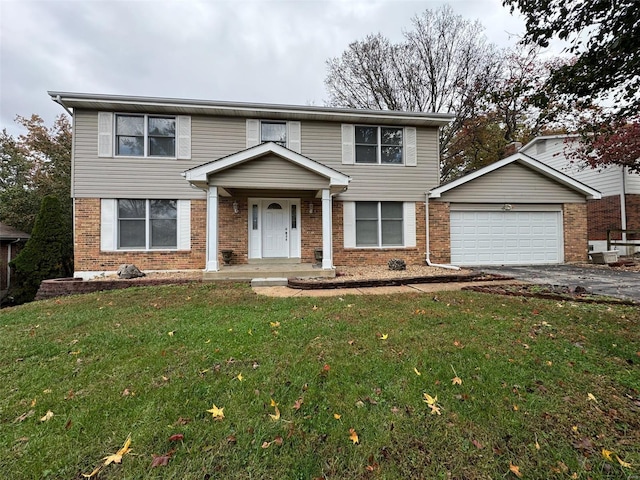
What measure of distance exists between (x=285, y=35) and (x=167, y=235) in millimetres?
13179

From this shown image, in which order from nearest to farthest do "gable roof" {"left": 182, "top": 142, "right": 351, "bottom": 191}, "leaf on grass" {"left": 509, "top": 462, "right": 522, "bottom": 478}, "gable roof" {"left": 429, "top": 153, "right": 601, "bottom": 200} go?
"leaf on grass" {"left": 509, "top": 462, "right": 522, "bottom": 478} → "gable roof" {"left": 182, "top": 142, "right": 351, "bottom": 191} → "gable roof" {"left": 429, "top": 153, "right": 601, "bottom": 200}

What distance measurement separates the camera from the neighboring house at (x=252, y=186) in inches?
342

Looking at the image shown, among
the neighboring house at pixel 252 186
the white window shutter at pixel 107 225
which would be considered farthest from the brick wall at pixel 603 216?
the white window shutter at pixel 107 225

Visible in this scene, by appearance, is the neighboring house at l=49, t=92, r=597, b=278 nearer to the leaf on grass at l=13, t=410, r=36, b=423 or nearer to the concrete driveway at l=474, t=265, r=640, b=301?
the concrete driveway at l=474, t=265, r=640, b=301

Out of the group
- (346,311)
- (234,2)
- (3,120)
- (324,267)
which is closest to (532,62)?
(234,2)

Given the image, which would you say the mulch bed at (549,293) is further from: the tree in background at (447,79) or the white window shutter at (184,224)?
the tree in background at (447,79)

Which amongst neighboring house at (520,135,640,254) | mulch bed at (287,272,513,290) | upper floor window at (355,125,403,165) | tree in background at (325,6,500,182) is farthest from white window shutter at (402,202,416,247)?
tree in background at (325,6,500,182)

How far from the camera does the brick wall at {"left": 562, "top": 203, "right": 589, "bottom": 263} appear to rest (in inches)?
434

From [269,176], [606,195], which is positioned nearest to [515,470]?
[269,176]

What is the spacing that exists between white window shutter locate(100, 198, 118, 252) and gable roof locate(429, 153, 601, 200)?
1082 cm

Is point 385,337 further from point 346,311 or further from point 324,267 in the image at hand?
point 324,267

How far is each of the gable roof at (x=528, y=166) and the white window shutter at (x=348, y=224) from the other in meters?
2.98

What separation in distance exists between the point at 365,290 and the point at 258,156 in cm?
483

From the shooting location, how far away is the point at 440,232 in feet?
35.2
